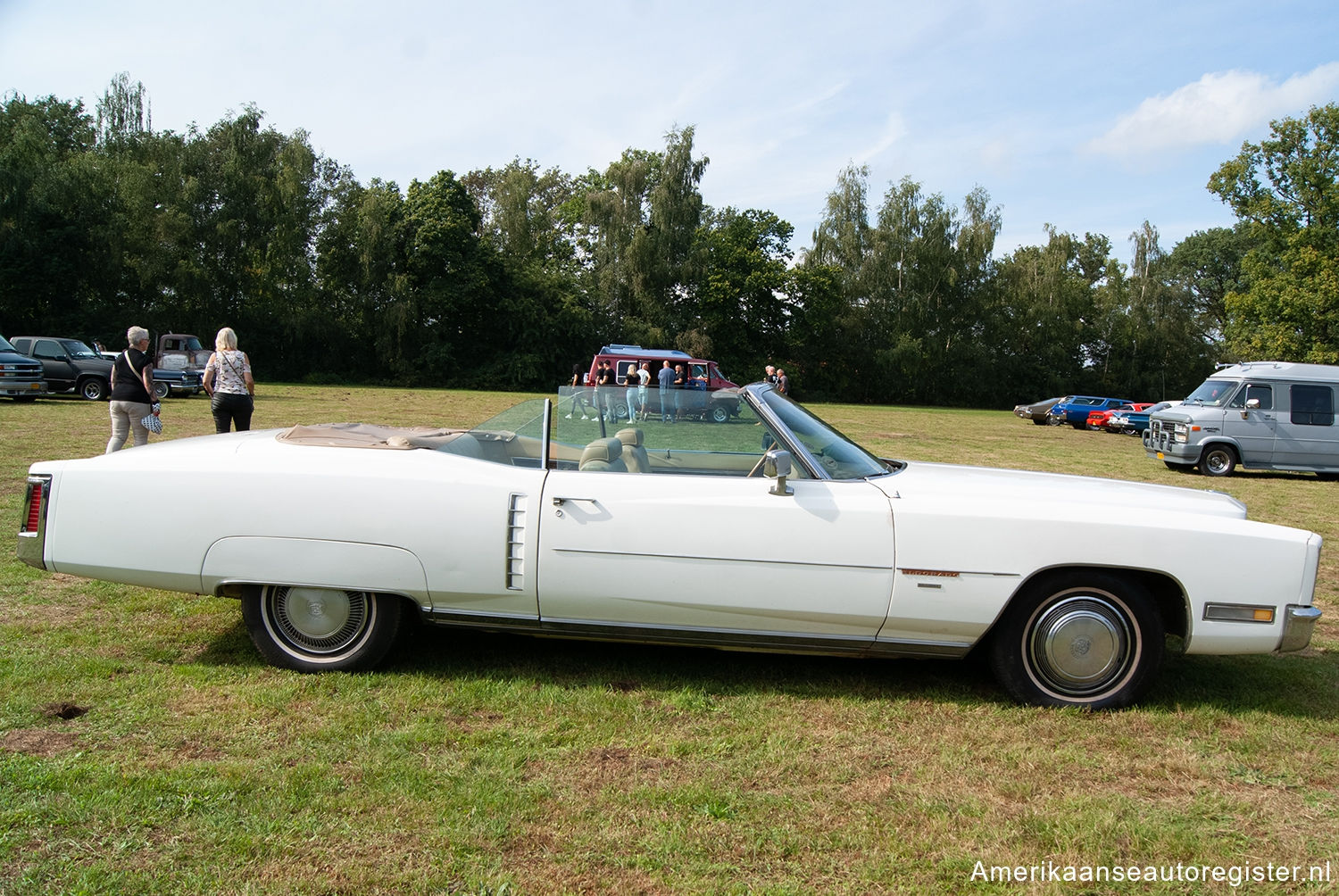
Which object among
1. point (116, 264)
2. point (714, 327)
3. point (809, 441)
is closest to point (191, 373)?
point (116, 264)

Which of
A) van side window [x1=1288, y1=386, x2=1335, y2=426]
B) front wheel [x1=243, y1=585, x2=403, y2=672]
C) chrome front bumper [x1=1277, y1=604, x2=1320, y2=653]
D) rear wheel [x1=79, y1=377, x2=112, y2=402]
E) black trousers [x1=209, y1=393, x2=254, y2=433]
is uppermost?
van side window [x1=1288, y1=386, x2=1335, y2=426]

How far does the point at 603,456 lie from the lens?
4039mm

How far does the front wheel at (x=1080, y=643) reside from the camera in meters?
3.77

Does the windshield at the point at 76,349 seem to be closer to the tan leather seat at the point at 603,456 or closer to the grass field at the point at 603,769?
the grass field at the point at 603,769

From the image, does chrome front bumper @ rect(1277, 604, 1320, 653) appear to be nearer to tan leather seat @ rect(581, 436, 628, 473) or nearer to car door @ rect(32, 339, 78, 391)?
tan leather seat @ rect(581, 436, 628, 473)

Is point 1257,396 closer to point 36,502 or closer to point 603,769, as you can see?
point 603,769

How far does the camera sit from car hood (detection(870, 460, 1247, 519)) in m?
3.84

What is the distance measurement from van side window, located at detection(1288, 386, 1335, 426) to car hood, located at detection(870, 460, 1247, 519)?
14391mm

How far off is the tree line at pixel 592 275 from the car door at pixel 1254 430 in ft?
91.3

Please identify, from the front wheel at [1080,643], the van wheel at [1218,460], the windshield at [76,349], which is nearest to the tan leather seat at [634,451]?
the front wheel at [1080,643]

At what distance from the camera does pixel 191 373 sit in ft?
80.0

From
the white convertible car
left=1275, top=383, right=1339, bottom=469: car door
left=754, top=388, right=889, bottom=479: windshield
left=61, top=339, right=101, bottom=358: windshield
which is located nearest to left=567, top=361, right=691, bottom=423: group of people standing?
the white convertible car

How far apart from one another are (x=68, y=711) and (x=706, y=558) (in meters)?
2.56

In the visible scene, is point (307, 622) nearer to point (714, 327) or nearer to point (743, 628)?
point (743, 628)
